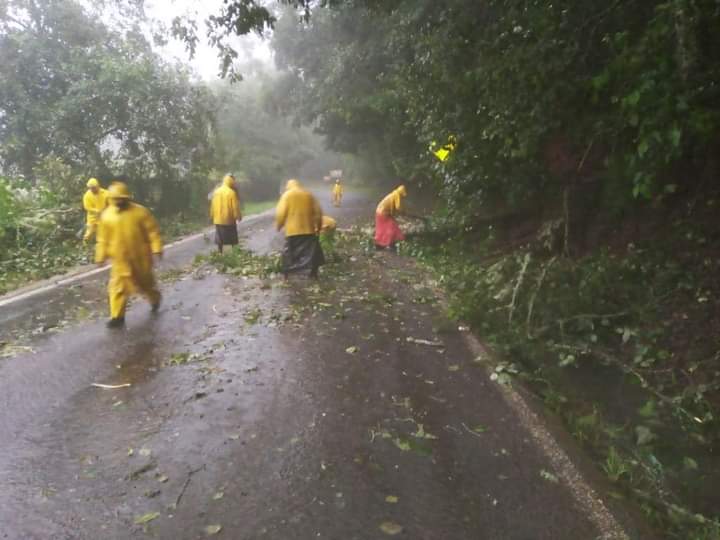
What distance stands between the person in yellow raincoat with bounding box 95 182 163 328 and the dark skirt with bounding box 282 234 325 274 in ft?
8.59

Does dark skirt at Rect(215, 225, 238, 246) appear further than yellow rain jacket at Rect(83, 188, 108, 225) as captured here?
No

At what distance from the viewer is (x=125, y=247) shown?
645cm

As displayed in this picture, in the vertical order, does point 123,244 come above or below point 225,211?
above

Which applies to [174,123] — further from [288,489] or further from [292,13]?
[288,489]

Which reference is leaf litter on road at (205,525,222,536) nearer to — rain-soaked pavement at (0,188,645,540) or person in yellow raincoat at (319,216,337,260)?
rain-soaked pavement at (0,188,645,540)

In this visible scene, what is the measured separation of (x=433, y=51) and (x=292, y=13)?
836 inches

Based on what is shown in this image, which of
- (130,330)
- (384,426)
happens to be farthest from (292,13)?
(384,426)

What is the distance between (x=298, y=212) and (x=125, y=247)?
118 inches

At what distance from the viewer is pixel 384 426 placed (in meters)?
4.10

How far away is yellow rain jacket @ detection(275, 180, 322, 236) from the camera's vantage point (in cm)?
875

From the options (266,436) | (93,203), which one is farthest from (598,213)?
(93,203)

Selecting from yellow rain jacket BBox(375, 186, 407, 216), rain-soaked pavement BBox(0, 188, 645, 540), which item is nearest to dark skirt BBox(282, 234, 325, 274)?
rain-soaked pavement BBox(0, 188, 645, 540)

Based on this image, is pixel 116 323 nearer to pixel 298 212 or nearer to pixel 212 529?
pixel 298 212

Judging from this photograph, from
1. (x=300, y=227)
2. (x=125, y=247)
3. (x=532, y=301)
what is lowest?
(x=532, y=301)
